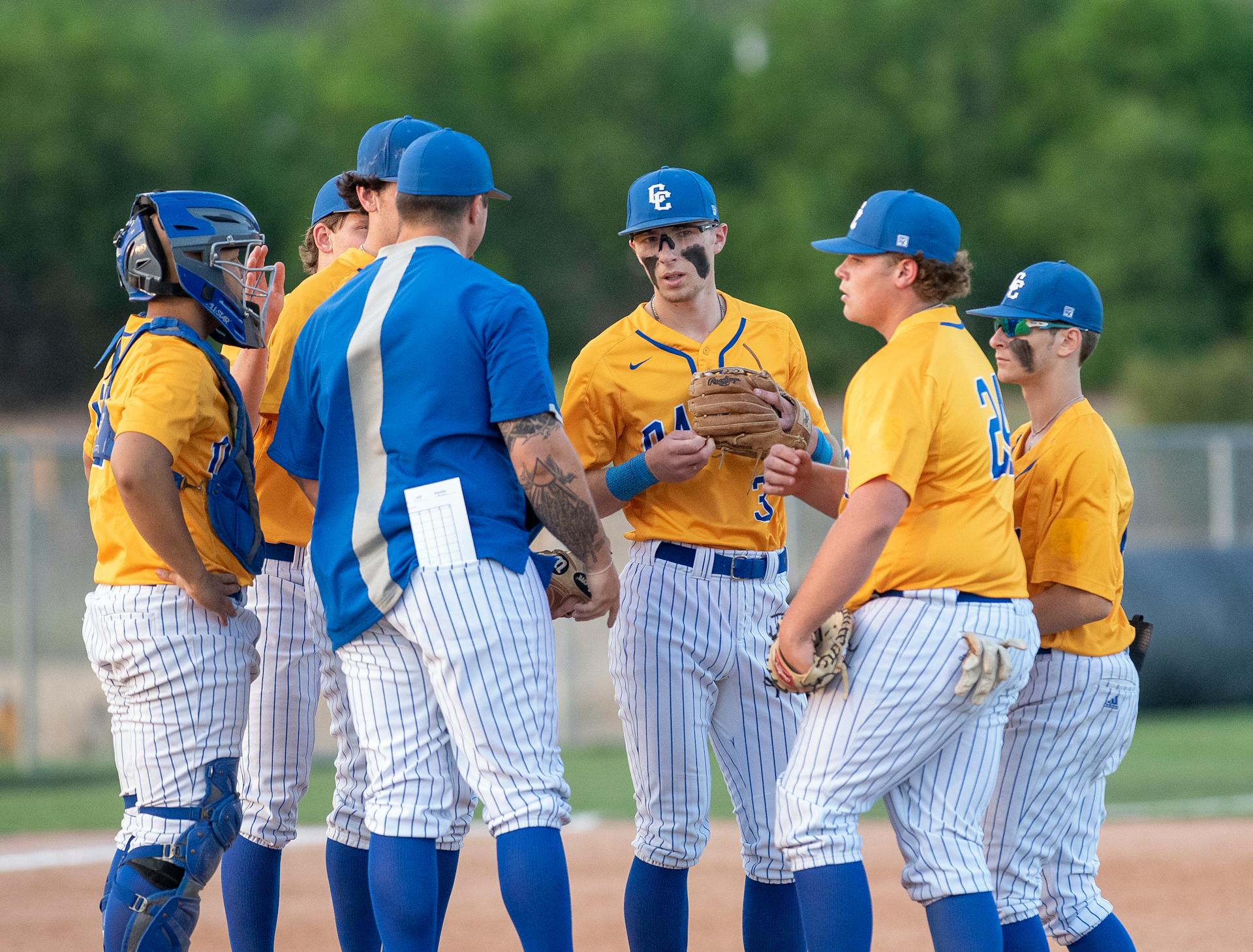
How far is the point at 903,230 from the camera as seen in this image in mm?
3934

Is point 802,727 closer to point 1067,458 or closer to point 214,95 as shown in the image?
point 1067,458

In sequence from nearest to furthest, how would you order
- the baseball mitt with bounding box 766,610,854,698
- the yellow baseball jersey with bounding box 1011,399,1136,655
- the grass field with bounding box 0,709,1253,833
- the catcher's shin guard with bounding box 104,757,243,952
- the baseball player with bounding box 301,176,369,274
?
the baseball mitt with bounding box 766,610,854,698 → the catcher's shin guard with bounding box 104,757,243,952 → the yellow baseball jersey with bounding box 1011,399,1136,655 → the baseball player with bounding box 301,176,369,274 → the grass field with bounding box 0,709,1253,833

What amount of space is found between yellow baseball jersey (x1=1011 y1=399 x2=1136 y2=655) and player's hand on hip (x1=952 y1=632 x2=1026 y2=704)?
455 millimetres

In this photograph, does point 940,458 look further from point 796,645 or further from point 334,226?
point 334,226

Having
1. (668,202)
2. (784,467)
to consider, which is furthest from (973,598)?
(668,202)

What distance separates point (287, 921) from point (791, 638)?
3415 millimetres

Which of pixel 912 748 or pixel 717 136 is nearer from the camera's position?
pixel 912 748

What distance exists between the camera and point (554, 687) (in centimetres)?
385

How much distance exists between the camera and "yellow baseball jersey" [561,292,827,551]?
15.1ft

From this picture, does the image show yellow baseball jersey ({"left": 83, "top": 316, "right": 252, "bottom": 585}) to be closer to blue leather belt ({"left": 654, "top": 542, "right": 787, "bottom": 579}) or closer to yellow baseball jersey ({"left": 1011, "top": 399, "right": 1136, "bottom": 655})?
blue leather belt ({"left": 654, "top": 542, "right": 787, "bottom": 579})

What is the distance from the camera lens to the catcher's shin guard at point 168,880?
3959 mm

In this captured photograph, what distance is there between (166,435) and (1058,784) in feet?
8.03

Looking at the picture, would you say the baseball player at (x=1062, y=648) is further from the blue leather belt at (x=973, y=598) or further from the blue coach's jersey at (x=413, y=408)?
the blue coach's jersey at (x=413, y=408)

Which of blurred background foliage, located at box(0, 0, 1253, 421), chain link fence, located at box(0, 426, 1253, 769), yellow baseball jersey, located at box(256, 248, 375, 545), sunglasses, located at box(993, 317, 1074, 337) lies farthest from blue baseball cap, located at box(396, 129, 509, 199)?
blurred background foliage, located at box(0, 0, 1253, 421)
